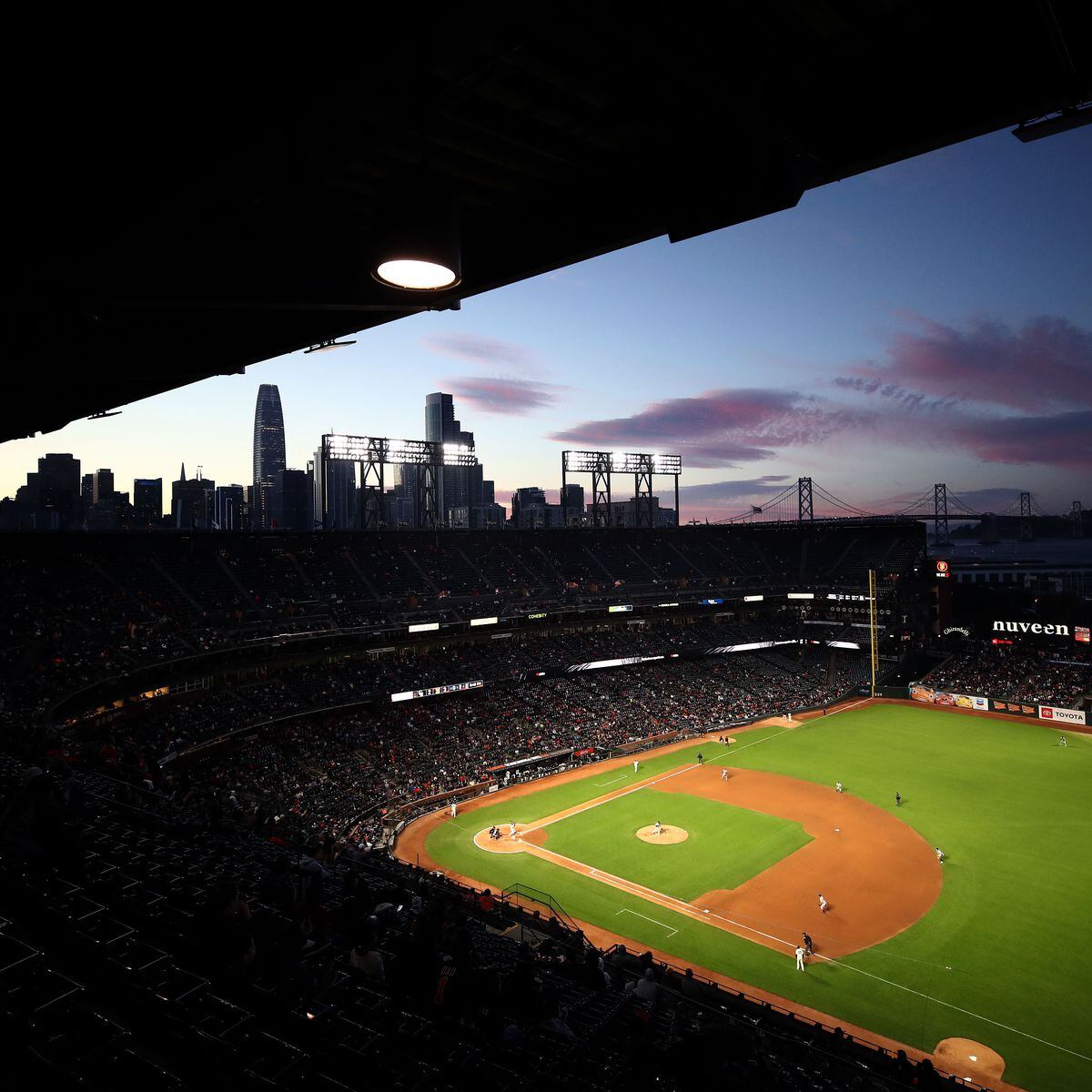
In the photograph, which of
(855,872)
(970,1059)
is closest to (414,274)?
(970,1059)

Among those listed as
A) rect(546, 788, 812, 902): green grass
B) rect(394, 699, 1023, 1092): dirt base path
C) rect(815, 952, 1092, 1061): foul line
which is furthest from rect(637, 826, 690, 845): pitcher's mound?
rect(815, 952, 1092, 1061): foul line

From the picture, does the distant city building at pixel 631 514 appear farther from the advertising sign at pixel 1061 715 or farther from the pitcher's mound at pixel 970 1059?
the pitcher's mound at pixel 970 1059

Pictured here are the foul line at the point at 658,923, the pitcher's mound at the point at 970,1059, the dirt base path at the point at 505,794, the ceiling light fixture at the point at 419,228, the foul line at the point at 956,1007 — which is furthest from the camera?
the dirt base path at the point at 505,794

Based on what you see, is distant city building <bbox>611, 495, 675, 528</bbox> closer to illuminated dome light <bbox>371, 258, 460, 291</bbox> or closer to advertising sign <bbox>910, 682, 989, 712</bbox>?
advertising sign <bbox>910, 682, 989, 712</bbox>

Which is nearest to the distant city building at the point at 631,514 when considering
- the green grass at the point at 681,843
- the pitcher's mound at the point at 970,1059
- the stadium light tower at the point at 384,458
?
the stadium light tower at the point at 384,458

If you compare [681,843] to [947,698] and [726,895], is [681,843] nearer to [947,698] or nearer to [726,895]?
[726,895]
